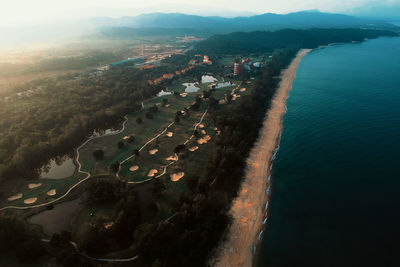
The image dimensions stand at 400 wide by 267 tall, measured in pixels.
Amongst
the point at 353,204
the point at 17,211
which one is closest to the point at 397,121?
the point at 353,204

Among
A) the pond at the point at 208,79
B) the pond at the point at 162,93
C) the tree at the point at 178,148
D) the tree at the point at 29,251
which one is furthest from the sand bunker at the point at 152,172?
the pond at the point at 208,79

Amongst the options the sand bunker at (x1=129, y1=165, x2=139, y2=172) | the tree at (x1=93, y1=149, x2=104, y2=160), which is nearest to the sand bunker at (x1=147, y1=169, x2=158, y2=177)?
the sand bunker at (x1=129, y1=165, x2=139, y2=172)

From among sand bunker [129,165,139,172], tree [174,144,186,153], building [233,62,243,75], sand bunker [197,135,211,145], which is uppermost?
building [233,62,243,75]

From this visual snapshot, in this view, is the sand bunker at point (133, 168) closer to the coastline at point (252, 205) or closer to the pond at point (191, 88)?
the coastline at point (252, 205)

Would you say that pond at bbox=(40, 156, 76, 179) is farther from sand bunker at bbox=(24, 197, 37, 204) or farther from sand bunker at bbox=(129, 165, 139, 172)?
sand bunker at bbox=(129, 165, 139, 172)

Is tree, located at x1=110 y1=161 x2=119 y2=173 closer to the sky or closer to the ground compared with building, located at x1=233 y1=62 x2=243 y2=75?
closer to the ground

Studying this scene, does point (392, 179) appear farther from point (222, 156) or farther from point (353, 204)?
point (222, 156)

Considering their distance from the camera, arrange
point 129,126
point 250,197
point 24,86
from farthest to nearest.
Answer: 1. point 24,86
2. point 129,126
3. point 250,197

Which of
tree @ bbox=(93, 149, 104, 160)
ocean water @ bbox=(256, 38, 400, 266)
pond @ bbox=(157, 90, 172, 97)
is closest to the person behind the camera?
ocean water @ bbox=(256, 38, 400, 266)

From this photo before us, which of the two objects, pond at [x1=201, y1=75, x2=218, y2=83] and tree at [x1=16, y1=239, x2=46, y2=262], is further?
pond at [x1=201, y1=75, x2=218, y2=83]
